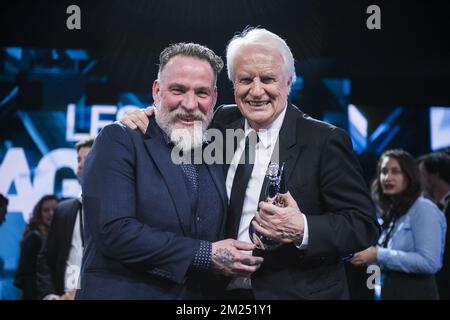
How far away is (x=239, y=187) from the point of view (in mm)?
1614

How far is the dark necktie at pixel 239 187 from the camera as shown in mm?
1590

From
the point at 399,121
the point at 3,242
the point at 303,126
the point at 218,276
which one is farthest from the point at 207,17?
the point at 3,242

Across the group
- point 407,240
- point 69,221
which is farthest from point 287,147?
point 69,221

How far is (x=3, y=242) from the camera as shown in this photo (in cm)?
405

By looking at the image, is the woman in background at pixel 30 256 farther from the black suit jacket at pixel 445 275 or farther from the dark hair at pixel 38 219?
the black suit jacket at pixel 445 275

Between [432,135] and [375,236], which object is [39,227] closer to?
[375,236]

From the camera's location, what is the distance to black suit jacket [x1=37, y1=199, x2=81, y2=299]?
2635 millimetres

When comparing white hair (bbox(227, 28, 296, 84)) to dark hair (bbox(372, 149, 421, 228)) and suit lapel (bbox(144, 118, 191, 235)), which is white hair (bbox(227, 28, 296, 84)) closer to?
suit lapel (bbox(144, 118, 191, 235))

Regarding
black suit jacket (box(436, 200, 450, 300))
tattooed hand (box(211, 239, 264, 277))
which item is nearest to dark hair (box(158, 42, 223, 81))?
tattooed hand (box(211, 239, 264, 277))

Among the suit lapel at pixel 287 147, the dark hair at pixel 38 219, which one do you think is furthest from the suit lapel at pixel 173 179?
the dark hair at pixel 38 219

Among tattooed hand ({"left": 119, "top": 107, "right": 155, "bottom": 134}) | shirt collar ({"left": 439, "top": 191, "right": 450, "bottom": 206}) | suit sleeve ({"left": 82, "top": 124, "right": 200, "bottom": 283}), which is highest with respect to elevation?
tattooed hand ({"left": 119, "top": 107, "right": 155, "bottom": 134})

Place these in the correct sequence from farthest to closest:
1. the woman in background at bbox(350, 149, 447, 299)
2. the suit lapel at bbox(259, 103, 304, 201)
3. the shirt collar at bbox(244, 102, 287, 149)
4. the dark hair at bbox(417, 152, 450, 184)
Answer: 1. the dark hair at bbox(417, 152, 450, 184)
2. the woman in background at bbox(350, 149, 447, 299)
3. the shirt collar at bbox(244, 102, 287, 149)
4. the suit lapel at bbox(259, 103, 304, 201)

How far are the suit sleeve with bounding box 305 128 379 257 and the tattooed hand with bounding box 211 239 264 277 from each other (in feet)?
0.59
